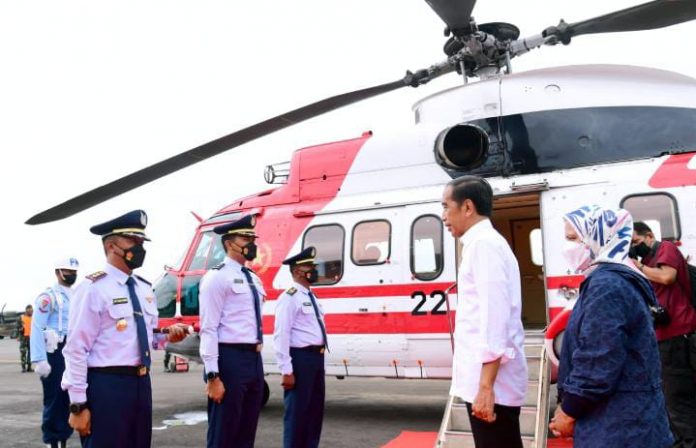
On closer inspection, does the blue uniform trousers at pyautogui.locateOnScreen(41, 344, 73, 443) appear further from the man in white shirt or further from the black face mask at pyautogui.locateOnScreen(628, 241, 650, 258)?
the black face mask at pyautogui.locateOnScreen(628, 241, 650, 258)

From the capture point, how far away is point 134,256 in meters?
3.86

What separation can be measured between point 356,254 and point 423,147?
1459mm

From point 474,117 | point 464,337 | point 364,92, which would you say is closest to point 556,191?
point 474,117

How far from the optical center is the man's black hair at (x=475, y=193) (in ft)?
10.0

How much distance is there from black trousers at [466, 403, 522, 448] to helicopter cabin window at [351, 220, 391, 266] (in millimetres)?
4170

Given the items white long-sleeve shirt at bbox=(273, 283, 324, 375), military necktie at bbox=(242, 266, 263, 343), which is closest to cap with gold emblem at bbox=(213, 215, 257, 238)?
military necktie at bbox=(242, 266, 263, 343)

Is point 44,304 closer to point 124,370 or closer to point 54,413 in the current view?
point 54,413

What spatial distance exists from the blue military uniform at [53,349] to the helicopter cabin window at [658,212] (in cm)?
565

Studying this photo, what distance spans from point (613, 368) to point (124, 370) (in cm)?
265

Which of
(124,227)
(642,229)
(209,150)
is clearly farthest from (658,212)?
(124,227)

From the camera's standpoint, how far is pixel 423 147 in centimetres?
711

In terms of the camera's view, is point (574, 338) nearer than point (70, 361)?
Yes

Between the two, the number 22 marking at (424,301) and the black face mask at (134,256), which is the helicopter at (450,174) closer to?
the number 22 marking at (424,301)

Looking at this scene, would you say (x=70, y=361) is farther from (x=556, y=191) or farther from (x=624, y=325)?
(x=556, y=191)
